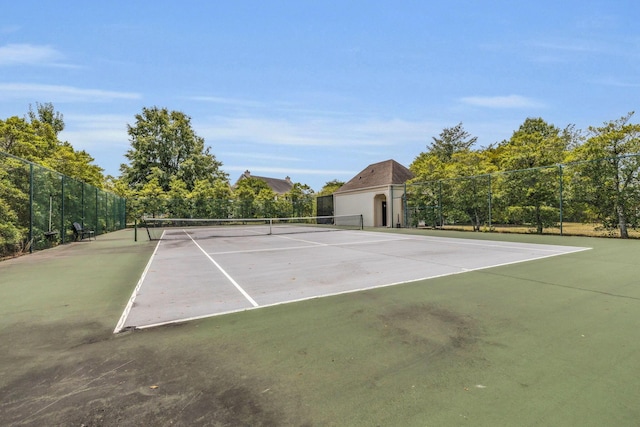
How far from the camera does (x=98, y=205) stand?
57.4 feet

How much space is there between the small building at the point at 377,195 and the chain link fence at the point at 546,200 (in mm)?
2398

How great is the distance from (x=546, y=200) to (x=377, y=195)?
1261 centimetres

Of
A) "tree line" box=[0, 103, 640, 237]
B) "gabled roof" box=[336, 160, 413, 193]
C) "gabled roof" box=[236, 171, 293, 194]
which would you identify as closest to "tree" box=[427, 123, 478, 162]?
"tree line" box=[0, 103, 640, 237]

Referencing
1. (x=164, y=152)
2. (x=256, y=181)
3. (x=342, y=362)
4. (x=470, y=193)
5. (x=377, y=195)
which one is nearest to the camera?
(x=342, y=362)

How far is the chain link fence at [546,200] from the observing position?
12.6 metres

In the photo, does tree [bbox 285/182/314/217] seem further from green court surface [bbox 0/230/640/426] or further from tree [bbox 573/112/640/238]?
green court surface [bbox 0/230/640/426]

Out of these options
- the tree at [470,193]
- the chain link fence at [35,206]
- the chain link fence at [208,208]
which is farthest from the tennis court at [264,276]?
the chain link fence at [208,208]

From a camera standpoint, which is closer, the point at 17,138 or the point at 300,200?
the point at 17,138

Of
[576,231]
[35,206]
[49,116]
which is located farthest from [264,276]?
[49,116]

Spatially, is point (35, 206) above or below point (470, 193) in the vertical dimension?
below

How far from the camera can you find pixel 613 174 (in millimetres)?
12781

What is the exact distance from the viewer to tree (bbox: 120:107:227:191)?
39781mm

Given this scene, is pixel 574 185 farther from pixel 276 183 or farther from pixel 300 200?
pixel 276 183

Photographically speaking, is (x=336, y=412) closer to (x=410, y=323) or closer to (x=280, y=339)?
(x=280, y=339)
